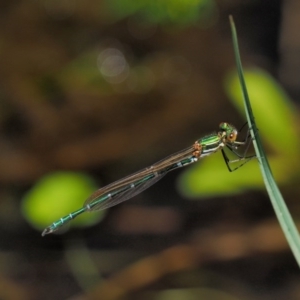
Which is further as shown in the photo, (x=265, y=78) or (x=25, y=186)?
(x=25, y=186)

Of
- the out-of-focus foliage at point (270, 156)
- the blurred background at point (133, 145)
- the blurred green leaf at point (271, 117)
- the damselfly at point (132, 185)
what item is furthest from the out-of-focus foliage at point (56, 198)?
the blurred green leaf at point (271, 117)

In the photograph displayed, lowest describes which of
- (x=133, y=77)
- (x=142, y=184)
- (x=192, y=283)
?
(x=192, y=283)

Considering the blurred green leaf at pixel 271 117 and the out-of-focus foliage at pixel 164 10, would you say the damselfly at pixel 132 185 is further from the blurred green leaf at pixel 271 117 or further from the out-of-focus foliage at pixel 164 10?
the out-of-focus foliage at pixel 164 10

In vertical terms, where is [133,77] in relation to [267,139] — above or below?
above

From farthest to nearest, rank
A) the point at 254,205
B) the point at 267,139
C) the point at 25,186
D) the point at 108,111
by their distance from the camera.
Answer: the point at 108,111, the point at 25,186, the point at 254,205, the point at 267,139

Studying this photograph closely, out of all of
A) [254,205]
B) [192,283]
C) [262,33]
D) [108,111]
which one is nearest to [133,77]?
[108,111]

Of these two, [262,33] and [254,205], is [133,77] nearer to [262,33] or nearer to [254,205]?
[262,33]

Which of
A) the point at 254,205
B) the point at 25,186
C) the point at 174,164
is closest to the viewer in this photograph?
the point at 174,164
